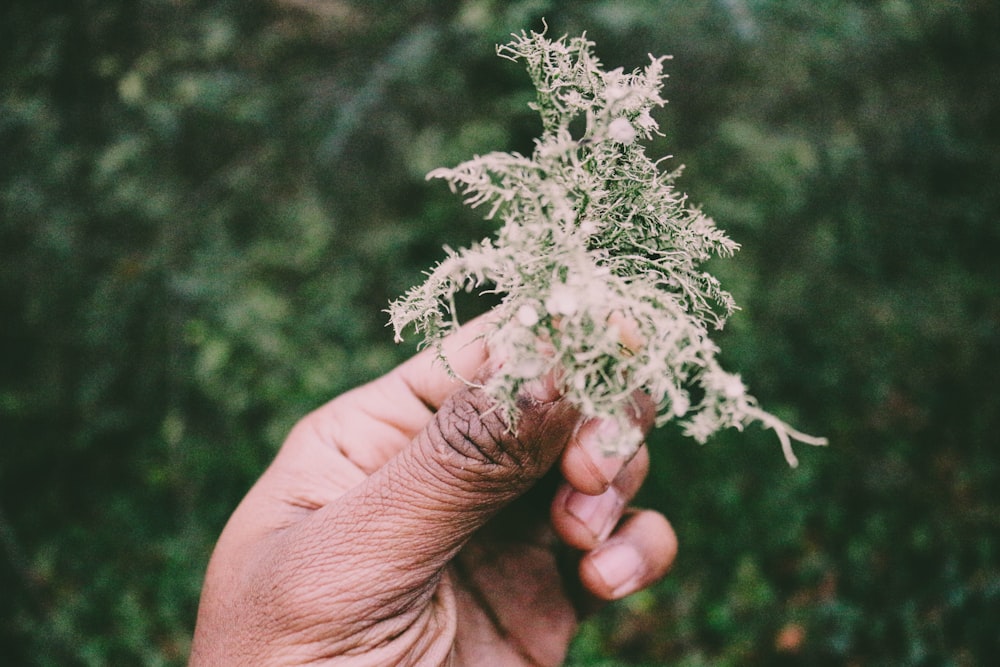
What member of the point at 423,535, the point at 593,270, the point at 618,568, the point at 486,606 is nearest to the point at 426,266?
the point at 486,606

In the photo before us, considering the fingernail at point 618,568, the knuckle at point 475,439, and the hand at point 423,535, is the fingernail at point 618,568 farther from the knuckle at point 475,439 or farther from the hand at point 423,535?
the knuckle at point 475,439

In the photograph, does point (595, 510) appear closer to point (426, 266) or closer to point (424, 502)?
point (424, 502)

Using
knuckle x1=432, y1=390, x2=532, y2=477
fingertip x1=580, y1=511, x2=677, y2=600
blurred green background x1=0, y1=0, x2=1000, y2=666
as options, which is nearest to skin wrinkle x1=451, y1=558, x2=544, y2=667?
fingertip x1=580, y1=511, x2=677, y2=600

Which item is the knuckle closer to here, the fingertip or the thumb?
the thumb

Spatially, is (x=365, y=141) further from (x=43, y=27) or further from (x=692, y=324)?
(x=692, y=324)

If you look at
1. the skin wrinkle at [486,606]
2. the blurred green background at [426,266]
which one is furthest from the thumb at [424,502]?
the blurred green background at [426,266]

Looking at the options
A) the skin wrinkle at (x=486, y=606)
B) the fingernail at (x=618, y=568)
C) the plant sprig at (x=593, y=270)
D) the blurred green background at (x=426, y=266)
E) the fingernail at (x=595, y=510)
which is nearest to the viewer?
the plant sprig at (x=593, y=270)

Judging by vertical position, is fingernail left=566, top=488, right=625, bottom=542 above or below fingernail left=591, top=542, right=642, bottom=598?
above
